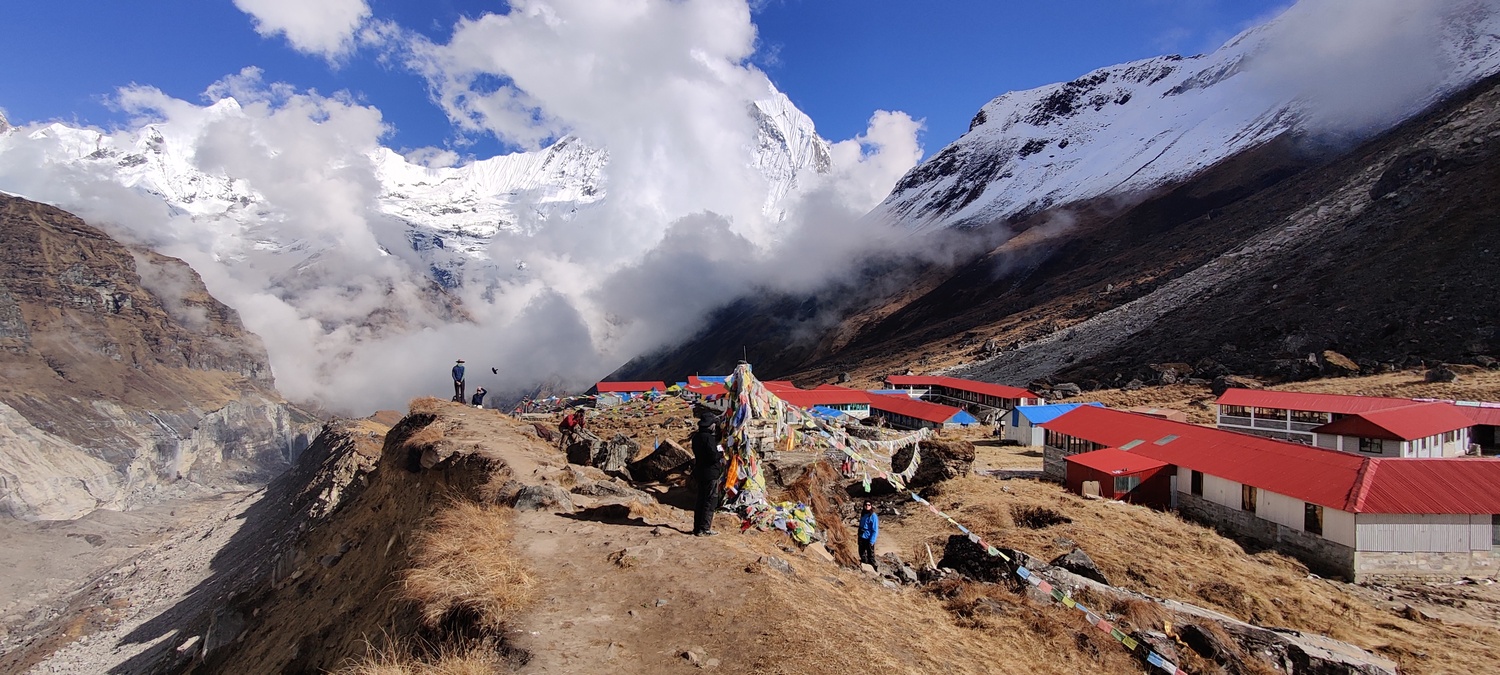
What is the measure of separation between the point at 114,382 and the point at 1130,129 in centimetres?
21075

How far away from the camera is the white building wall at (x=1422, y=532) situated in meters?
18.2

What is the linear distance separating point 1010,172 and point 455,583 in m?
180

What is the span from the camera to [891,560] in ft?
44.8

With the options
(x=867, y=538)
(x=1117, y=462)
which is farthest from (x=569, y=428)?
(x=1117, y=462)

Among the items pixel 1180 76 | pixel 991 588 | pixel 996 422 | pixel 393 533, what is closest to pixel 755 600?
pixel 991 588

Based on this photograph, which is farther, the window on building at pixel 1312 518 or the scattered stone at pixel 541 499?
the window on building at pixel 1312 518

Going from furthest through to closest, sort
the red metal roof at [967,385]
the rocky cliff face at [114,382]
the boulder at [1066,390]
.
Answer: the rocky cliff face at [114,382], the boulder at [1066,390], the red metal roof at [967,385]

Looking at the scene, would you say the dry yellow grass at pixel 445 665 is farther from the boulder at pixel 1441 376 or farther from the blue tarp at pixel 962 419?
the boulder at pixel 1441 376

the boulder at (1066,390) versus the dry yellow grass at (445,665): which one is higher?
the boulder at (1066,390)

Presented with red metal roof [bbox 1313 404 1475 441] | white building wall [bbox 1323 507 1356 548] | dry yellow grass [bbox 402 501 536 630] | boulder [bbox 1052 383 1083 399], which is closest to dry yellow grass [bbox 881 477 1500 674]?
white building wall [bbox 1323 507 1356 548]

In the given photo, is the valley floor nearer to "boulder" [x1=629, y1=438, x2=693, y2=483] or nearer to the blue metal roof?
"boulder" [x1=629, y1=438, x2=693, y2=483]

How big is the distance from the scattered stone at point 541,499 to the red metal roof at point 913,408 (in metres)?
40.1

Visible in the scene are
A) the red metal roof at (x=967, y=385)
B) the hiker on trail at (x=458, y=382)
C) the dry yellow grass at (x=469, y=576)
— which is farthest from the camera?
the red metal roof at (x=967, y=385)

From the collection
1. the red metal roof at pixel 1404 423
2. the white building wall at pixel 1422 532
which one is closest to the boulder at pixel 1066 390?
the red metal roof at pixel 1404 423
